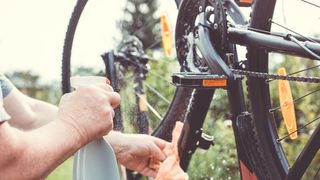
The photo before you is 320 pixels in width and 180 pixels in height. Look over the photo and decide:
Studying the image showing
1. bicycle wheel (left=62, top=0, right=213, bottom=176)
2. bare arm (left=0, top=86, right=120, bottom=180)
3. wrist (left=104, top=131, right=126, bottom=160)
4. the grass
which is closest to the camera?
bare arm (left=0, top=86, right=120, bottom=180)

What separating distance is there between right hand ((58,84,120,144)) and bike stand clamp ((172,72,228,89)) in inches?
9.8

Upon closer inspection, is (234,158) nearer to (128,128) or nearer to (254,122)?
(128,128)

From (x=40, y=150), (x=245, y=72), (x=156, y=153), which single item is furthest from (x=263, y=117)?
(x=40, y=150)

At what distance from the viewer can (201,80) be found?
1.47 m

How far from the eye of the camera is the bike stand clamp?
146 centimetres

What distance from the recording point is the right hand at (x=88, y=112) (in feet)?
4.01

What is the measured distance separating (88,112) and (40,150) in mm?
133

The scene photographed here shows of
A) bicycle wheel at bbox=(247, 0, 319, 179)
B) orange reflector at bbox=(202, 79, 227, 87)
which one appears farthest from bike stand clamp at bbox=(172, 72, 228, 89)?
bicycle wheel at bbox=(247, 0, 319, 179)

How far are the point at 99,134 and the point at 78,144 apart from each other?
0.20 feet

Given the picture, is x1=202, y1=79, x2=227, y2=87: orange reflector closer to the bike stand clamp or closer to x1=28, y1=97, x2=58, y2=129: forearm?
the bike stand clamp

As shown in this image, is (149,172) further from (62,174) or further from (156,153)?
(62,174)

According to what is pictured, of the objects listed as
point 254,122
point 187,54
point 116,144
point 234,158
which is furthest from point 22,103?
point 234,158

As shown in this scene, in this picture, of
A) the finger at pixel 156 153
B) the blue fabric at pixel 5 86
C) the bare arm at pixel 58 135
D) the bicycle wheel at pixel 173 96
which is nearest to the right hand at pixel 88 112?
the bare arm at pixel 58 135

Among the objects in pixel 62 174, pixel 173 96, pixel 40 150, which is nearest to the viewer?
pixel 40 150
